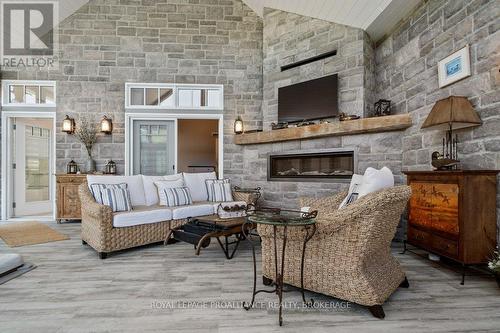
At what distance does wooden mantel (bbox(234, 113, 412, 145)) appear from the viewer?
3.52 metres

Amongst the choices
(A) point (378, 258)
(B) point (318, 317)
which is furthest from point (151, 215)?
(A) point (378, 258)

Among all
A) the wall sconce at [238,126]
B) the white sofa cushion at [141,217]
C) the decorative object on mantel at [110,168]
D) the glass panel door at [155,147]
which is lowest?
the white sofa cushion at [141,217]

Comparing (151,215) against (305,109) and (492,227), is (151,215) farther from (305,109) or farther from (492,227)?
(492,227)

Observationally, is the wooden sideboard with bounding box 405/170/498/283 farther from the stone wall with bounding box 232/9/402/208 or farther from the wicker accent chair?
the stone wall with bounding box 232/9/402/208

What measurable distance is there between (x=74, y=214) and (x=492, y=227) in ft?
19.0

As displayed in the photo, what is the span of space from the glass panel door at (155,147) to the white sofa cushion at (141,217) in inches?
85.8

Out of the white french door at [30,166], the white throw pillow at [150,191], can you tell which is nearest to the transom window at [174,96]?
the white throw pillow at [150,191]

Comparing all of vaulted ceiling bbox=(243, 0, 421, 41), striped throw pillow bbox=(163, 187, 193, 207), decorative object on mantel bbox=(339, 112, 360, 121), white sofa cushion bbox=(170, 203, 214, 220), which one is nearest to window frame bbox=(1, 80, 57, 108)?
striped throw pillow bbox=(163, 187, 193, 207)

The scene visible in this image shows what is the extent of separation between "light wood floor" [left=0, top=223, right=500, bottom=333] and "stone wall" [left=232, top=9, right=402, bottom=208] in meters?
1.60

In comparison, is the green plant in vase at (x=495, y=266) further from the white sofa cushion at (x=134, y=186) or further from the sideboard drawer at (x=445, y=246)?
the white sofa cushion at (x=134, y=186)

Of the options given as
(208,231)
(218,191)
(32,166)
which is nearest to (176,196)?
(218,191)

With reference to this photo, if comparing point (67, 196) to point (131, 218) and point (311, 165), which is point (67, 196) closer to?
point (131, 218)

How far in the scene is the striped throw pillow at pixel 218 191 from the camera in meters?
4.30

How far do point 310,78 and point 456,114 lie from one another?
2575 millimetres
